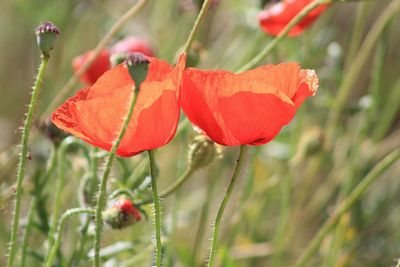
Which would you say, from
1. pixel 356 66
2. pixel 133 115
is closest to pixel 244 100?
pixel 133 115

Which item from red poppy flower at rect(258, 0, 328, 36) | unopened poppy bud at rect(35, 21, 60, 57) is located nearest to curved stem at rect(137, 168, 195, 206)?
unopened poppy bud at rect(35, 21, 60, 57)

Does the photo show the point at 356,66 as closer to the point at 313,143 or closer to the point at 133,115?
the point at 313,143

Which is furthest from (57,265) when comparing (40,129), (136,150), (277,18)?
(277,18)

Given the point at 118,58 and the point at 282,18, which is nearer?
the point at 118,58

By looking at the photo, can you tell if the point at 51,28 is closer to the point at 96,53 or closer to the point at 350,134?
the point at 96,53

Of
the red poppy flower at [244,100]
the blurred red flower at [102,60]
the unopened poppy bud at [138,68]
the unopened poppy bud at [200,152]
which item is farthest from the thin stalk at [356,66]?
the unopened poppy bud at [138,68]
